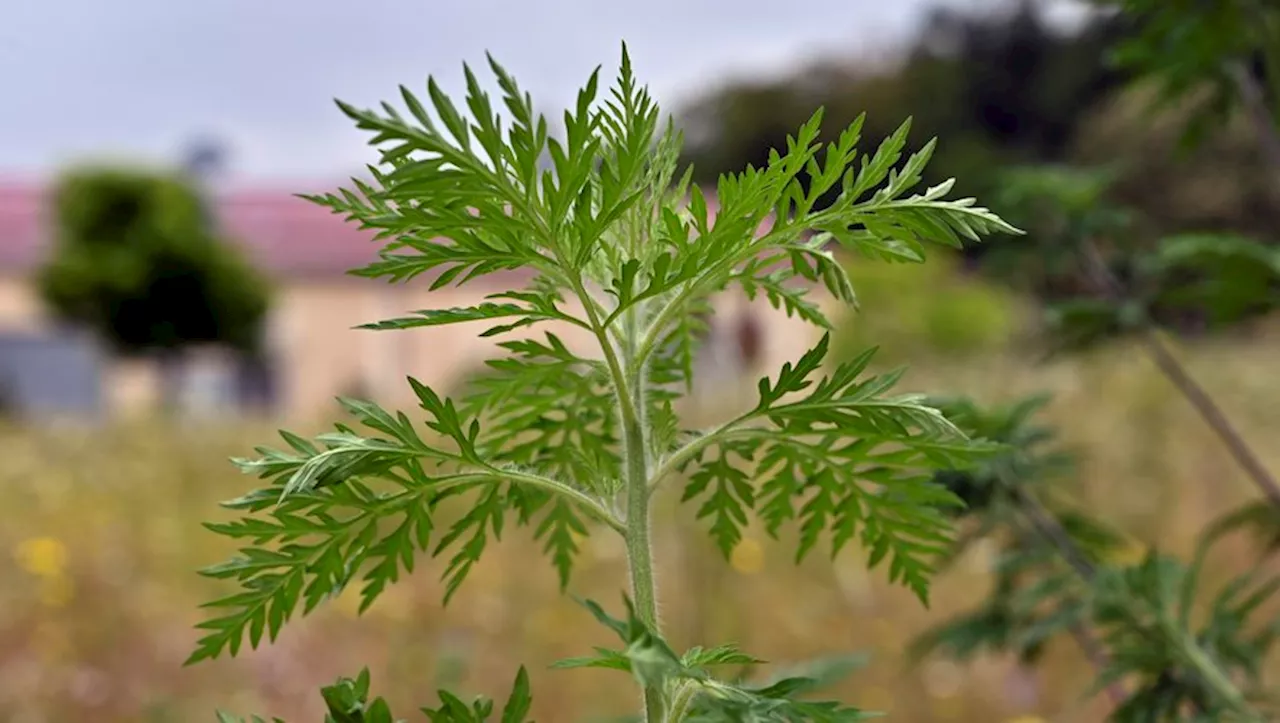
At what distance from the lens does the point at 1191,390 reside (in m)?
1.39

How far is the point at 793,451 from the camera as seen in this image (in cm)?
56

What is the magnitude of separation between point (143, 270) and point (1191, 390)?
16544 millimetres

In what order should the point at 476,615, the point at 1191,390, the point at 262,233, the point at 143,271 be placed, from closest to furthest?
the point at 1191,390, the point at 476,615, the point at 143,271, the point at 262,233

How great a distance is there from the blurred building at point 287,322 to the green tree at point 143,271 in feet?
3.39

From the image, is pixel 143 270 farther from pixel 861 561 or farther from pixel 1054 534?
pixel 1054 534

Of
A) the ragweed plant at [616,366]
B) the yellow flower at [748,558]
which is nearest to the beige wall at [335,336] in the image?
the yellow flower at [748,558]

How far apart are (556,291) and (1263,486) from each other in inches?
39.7

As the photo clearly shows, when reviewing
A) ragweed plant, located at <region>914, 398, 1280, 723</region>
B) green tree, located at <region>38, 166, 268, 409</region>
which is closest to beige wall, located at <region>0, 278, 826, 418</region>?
green tree, located at <region>38, 166, 268, 409</region>

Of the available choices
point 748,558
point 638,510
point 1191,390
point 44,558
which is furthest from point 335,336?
point 638,510

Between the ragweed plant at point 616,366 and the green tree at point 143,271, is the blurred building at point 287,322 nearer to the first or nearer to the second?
the green tree at point 143,271

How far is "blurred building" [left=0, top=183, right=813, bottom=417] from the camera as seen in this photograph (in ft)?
61.5

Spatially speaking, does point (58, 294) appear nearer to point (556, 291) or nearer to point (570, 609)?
point (570, 609)

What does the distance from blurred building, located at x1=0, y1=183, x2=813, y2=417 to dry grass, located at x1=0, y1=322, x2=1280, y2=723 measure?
1226 cm

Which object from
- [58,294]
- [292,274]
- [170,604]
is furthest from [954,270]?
[170,604]
